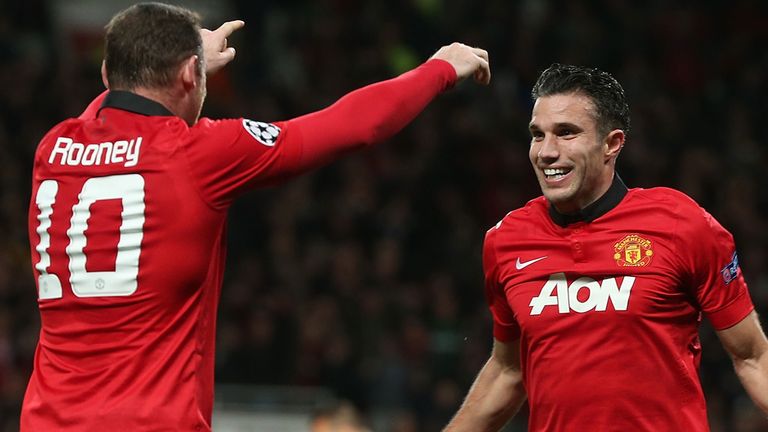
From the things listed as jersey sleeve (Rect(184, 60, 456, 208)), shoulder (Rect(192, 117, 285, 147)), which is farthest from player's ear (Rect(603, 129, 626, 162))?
shoulder (Rect(192, 117, 285, 147))

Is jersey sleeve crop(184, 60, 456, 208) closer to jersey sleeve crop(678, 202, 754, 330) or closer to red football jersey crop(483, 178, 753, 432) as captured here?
red football jersey crop(483, 178, 753, 432)

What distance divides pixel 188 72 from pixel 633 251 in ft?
4.62

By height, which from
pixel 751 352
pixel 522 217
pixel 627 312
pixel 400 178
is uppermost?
pixel 522 217

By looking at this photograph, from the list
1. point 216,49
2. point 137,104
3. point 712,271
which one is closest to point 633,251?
point 712,271

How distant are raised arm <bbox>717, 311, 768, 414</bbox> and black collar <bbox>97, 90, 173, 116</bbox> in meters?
1.75

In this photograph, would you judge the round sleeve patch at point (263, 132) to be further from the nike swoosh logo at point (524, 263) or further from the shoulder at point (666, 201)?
the shoulder at point (666, 201)

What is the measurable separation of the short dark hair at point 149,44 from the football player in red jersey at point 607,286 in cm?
112

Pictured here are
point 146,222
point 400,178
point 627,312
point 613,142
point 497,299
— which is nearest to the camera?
point 146,222

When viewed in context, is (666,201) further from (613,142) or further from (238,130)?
(238,130)

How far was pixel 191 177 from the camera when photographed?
335 centimetres

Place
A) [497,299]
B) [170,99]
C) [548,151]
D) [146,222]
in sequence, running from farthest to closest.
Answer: [497,299] → [548,151] → [170,99] → [146,222]

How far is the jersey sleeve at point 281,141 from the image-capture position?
335 cm

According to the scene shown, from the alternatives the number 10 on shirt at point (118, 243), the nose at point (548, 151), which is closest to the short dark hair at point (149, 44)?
the number 10 on shirt at point (118, 243)

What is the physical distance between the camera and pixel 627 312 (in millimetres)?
3760
